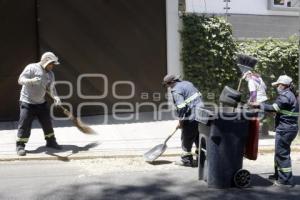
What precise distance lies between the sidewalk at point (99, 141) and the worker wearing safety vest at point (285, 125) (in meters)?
2.39

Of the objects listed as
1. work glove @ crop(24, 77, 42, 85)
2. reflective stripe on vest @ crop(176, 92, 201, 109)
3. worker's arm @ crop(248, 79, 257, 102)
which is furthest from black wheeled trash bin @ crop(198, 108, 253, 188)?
worker's arm @ crop(248, 79, 257, 102)

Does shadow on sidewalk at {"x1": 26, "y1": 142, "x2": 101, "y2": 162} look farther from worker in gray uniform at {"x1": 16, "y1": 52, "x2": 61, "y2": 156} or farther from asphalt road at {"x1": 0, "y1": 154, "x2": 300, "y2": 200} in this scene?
worker in gray uniform at {"x1": 16, "y1": 52, "x2": 61, "y2": 156}

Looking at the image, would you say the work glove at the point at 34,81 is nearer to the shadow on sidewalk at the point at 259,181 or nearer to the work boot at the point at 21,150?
the work boot at the point at 21,150

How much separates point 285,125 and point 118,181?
244cm

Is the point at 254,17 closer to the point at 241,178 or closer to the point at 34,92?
the point at 34,92

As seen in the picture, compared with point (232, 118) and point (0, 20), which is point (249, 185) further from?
point (0, 20)

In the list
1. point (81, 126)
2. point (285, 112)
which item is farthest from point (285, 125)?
point (81, 126)

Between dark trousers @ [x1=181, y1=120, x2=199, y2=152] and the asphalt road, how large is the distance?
1.23ft

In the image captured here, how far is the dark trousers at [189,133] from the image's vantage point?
8.75 m

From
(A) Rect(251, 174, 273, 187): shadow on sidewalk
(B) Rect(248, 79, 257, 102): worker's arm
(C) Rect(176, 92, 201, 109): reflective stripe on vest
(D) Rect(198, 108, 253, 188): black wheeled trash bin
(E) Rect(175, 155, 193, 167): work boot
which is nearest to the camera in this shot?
(D) Rect(198, 108, 253, 188): black wheeled trash bin

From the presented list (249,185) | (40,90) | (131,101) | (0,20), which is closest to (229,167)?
(249,185)

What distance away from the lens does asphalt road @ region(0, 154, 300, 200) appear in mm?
7262

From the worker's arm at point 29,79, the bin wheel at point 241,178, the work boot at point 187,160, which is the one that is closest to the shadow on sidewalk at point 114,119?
the worker's arm at point 29,79

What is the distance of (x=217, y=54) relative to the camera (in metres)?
12.8
